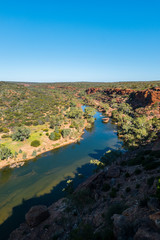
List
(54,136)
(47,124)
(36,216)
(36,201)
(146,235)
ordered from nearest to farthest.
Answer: (146,235) < (36,216) < (36,201) < (54,136) < (47,124)

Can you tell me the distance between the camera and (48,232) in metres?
18.4

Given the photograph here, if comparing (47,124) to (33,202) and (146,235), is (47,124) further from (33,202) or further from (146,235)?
(146,235)

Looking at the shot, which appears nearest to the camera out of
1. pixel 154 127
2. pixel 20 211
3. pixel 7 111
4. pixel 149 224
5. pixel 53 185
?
pixel 149 224

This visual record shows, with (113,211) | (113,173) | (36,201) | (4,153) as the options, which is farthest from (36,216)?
(4,153)

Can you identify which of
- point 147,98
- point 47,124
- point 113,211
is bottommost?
point 47,124

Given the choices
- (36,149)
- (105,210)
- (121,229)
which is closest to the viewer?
(121,229)

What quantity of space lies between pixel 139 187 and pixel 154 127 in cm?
4222

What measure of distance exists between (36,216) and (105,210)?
1132 centimetres

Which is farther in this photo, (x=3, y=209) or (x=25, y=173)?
(x=25, y=173)

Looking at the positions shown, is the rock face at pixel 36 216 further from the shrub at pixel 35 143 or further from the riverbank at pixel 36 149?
the shrub at pixel 35 143

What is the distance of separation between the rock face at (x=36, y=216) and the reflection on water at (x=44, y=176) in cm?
586

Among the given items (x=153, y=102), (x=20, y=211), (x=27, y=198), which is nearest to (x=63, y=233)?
(x=20, y=211)

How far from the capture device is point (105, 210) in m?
16.5

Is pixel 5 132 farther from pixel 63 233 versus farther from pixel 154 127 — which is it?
pixel 154 127
